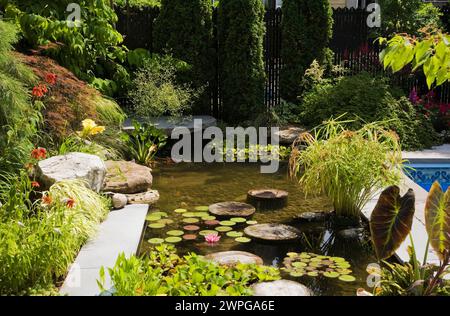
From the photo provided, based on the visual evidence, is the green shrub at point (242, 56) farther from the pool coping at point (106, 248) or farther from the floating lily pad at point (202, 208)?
the pool coping at point (106, 248)

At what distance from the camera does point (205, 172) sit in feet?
26.6

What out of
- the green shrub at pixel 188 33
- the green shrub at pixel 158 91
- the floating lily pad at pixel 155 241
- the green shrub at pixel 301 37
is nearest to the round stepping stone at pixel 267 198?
the floating lily pad at pixel 155 241

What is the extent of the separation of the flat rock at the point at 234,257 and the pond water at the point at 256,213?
13 centimetres

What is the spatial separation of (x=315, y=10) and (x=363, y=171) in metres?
5.64

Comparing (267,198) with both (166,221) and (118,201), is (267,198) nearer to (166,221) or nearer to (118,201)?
(166,221)

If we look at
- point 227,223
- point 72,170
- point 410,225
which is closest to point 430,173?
point 227,223

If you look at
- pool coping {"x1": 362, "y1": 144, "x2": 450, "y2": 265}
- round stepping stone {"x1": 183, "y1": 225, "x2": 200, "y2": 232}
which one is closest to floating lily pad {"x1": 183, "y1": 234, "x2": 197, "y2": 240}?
round stepping stone {"x1": 183, "y1": 225, "x2": 200, "y2": 232}

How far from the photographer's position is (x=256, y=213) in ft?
21.0

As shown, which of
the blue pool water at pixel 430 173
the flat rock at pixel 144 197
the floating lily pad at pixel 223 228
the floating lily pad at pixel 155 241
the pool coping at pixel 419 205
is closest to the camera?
the pool coping at pixel 419 205

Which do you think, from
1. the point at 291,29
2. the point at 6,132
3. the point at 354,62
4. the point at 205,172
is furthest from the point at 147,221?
the point at 354,62

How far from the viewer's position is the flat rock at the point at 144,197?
6619mm

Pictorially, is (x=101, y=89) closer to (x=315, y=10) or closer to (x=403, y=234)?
(x=315, y=10)

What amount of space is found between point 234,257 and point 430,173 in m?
4.40

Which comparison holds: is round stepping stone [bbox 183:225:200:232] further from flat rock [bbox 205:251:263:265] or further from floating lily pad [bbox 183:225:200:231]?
flat rock [bbox 205:251:263:265]
